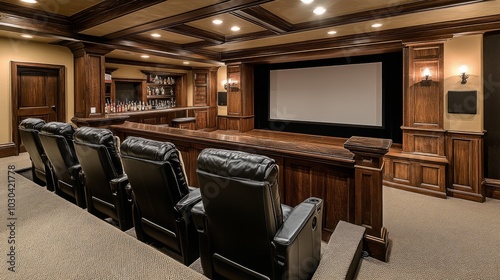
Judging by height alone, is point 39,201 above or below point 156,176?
below

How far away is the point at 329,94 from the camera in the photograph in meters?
7.23

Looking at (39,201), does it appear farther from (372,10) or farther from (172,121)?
(172,121)

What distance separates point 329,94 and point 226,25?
339 centimetres

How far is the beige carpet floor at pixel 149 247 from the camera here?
164 cm

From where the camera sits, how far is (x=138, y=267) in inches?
64.4

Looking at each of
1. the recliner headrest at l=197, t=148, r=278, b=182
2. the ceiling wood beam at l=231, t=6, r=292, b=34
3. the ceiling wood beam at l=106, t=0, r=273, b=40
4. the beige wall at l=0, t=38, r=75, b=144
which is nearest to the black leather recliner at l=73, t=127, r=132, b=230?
the recliner headrest at l=197, t=148, r=278, b=182

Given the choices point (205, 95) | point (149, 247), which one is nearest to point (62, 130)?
point (149, 247)

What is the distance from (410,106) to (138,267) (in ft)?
15.6

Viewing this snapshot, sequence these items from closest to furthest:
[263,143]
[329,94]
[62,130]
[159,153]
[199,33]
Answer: [159,153] < [62,130] < [263,143] < [199,33] < [329,94]

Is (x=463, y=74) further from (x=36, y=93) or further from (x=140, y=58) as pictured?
(x=36, y=93)

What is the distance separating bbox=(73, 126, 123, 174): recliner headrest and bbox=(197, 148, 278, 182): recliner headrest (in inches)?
40.8

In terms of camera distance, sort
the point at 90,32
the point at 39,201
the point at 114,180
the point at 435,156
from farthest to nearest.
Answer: the point at 90,32, the point at 435,156, the point at 39,201, the point at 114,180

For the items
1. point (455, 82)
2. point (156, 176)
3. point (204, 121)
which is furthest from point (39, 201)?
point (204, 121)

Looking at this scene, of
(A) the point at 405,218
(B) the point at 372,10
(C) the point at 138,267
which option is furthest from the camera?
(B) the point at 372,10
